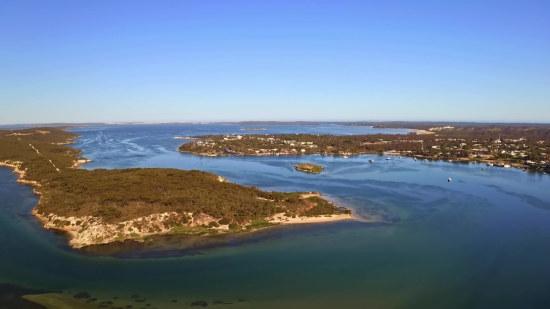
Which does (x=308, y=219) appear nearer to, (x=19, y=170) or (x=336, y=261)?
→ (x=336, y=261)

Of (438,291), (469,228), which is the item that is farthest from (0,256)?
(469,228)

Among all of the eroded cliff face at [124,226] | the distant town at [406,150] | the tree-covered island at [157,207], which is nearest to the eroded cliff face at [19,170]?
the tree-covered island at [157,207]

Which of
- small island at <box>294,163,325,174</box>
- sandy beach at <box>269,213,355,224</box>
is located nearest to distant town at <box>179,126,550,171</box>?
small island at <box>294,163,325,174</box>

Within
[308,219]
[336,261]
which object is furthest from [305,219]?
[336,261]

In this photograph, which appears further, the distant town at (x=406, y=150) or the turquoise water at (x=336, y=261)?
the distant town at (x=406, y=150)

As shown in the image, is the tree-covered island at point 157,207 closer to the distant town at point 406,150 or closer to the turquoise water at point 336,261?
the turquoise water at point 336,261

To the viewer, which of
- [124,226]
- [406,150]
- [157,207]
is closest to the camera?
[124,226]
